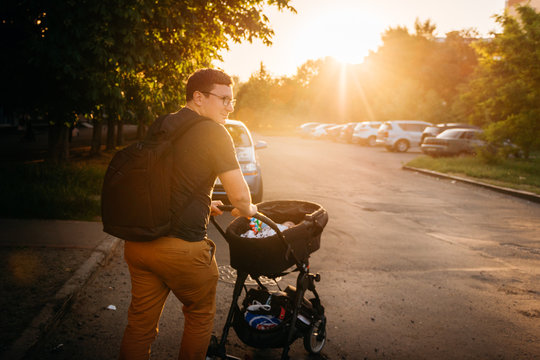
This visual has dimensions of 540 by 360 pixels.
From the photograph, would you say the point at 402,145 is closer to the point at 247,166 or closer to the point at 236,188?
the point at 247,166

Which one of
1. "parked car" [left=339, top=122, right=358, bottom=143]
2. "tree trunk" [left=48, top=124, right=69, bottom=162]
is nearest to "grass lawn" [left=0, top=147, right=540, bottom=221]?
"tree trunk" [left=48, top=124, right=69, bottom=162]

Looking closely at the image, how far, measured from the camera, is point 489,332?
3.84 metres

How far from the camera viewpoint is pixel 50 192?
26.9 feet

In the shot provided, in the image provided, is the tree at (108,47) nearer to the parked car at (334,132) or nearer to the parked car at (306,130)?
the parked car at (334,132)

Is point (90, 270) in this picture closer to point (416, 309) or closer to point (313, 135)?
Answer: point (416, 309)

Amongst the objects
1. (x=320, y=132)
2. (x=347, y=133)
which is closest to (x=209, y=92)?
(x=347, y=133)

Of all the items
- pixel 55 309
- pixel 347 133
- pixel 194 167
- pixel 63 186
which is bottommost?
pixel 63 186

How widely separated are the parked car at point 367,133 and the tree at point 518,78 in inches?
520

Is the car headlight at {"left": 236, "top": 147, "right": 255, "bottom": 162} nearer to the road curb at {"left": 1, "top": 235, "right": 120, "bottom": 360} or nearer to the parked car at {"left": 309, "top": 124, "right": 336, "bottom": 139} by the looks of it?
the road curb at {"left": 1, "top": 235, "right": 120, "bottom": 360}

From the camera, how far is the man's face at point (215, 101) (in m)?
2.36

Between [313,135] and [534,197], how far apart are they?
32.1m

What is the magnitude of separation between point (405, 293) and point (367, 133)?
89.5ft

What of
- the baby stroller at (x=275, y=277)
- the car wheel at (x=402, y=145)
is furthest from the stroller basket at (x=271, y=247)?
the car wheel at (x=402, y=145)

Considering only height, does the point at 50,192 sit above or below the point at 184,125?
below
